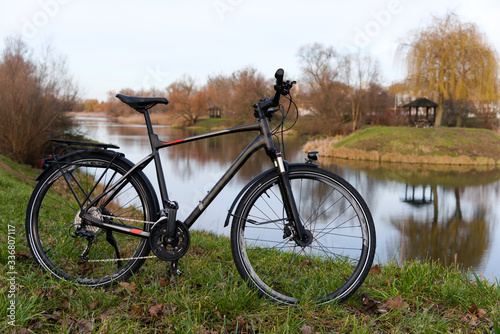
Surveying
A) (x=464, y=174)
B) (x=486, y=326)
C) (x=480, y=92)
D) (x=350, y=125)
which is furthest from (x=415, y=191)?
(x=350, y=125)

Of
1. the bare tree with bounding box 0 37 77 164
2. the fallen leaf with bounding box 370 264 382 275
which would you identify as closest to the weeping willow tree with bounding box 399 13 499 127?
the bare tree with bounding box 0 37 77 164

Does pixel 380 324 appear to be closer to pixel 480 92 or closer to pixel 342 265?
pixel 342 265

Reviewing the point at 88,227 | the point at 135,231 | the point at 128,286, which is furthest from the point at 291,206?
the point at 88,227

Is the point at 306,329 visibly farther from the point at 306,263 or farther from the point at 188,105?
the point at 188,105

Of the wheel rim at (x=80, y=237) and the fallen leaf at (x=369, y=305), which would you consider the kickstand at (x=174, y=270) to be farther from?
the fallen leaf at (x=369, y=305)

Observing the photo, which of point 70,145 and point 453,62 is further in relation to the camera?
point 453,62

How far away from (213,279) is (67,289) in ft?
2.82

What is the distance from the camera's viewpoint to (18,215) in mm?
3908

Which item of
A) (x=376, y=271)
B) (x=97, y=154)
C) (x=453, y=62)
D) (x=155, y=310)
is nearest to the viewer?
(x=155, y=310)

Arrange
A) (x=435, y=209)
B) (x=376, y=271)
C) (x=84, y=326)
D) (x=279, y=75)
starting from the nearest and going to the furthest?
(x=84, y=326) < (x=279, y=75) < (x=376, y=271) < (x=435, y=209)

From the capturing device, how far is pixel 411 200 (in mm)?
14523

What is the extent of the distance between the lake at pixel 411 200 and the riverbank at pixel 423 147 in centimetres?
102

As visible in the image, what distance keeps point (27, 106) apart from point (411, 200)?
47.5 feet

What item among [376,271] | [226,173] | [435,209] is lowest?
[435,209]
